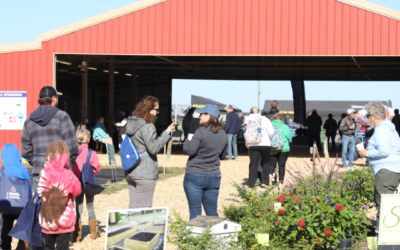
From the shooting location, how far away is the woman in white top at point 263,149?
25.5ft

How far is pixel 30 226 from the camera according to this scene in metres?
3.79

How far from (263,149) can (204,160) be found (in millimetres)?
3426

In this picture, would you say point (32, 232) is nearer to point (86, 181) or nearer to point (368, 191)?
point (86, 181)

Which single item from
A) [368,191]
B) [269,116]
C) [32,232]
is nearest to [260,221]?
[368,191]

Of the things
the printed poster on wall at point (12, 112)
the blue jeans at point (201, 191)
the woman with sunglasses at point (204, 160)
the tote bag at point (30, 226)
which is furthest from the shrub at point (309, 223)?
the printed poster on wall at point (12, 112)

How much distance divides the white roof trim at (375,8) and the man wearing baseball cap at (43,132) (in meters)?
9.78

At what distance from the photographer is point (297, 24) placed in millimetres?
12094

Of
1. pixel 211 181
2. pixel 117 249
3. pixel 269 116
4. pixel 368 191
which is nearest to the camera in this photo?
Result: pixel 117 249

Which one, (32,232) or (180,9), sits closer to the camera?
(32,232)

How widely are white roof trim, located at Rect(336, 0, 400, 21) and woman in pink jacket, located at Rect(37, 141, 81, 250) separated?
408 inches

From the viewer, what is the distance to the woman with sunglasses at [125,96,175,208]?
14.2ft

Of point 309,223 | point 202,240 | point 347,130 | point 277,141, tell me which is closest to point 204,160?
point 202,240

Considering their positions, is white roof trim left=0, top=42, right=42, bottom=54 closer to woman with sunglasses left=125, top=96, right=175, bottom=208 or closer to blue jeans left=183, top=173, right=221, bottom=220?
woman with sunglasses left=125, top=96, right=175, bottom=208

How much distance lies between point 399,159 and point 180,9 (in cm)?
908
